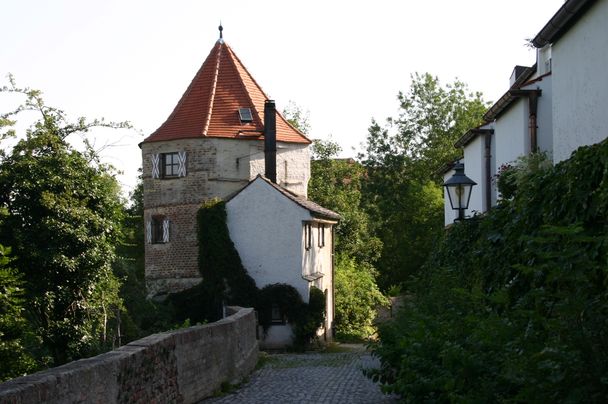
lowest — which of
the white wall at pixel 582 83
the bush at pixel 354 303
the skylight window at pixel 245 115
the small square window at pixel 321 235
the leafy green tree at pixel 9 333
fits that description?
the bush at pixel 354 303

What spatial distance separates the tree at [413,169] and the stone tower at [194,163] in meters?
17.2

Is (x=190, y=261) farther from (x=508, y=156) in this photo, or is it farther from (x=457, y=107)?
(x=457, y=107)

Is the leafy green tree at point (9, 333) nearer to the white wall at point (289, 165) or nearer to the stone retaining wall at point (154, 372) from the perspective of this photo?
the stone retaining wall at point (154, 372)

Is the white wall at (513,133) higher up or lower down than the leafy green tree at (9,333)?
higher up

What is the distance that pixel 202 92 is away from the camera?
4228 centimetres

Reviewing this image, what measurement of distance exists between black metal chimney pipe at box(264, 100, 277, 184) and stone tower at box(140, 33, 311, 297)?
16 centimetres

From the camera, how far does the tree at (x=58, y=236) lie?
77.7 feet

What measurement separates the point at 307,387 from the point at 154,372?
6.21 metres

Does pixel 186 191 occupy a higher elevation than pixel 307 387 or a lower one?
higher

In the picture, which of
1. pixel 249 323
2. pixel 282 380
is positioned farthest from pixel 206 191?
pixel 282 380

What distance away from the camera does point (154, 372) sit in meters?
11.8

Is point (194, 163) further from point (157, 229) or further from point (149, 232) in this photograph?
point (149, 232)

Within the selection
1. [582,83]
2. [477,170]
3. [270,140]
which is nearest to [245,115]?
[270,140]

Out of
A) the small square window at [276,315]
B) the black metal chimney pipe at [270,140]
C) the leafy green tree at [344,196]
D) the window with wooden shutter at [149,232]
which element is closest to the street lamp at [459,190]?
the small square window at [276,315]
